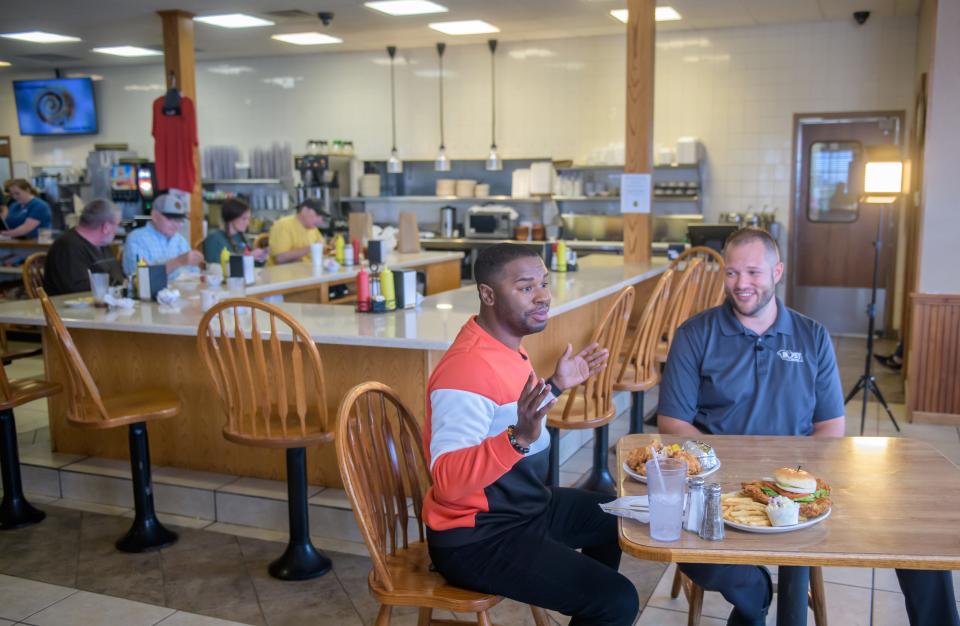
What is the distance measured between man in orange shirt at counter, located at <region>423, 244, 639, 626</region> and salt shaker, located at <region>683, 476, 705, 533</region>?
32 centimetres

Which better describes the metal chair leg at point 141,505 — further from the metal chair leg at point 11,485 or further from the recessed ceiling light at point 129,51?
the recessed ceiling light at point 129,51

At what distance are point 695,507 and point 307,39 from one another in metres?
8.86

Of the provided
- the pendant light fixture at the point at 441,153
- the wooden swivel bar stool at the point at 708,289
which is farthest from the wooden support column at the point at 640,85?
the pendant light fixture at the point at 441,153

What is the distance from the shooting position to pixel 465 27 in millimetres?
8938

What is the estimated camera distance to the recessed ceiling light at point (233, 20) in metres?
8.26

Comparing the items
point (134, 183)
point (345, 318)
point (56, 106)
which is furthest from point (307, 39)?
point (345, 318)

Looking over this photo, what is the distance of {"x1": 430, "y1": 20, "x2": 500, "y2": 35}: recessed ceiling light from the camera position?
867 centimetres

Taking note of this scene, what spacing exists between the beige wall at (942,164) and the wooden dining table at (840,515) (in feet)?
11.1

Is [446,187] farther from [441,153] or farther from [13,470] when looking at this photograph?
[13,470]

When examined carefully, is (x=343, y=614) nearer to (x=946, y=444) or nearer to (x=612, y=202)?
(x=946, y=444)

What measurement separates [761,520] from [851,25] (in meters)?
7.89

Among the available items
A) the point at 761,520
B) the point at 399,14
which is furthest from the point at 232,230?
the point at 761,520

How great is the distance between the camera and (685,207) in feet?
30.0

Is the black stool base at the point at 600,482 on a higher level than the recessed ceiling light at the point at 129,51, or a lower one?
lower
